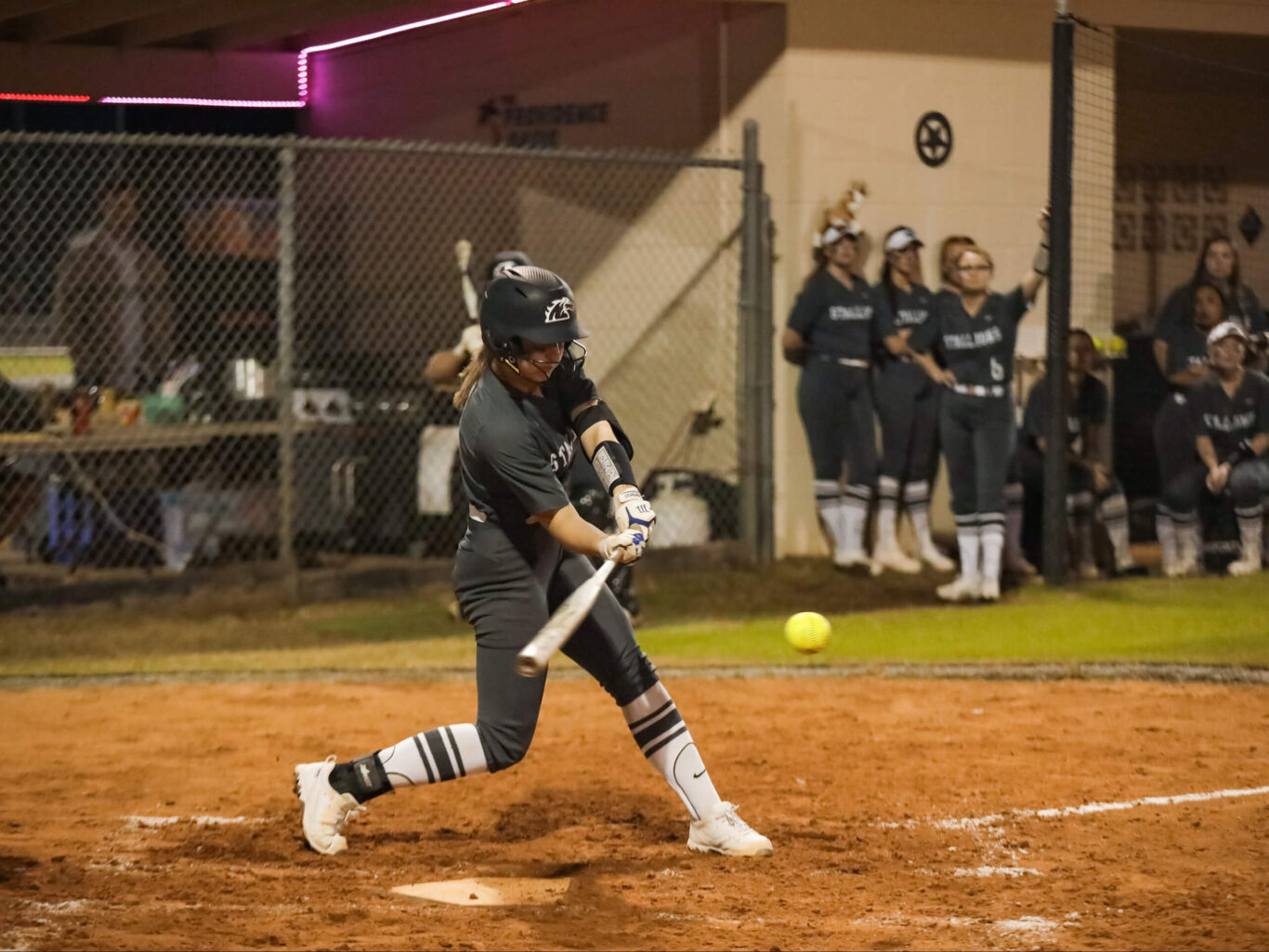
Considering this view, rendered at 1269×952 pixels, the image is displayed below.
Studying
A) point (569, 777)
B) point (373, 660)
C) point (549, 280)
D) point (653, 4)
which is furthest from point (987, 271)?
point (549, 280)

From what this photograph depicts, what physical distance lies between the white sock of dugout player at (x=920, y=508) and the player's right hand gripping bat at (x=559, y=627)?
727cm

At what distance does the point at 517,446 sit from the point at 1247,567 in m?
8.00

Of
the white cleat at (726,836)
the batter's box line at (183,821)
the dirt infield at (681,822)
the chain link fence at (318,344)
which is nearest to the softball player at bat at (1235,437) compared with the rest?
the chain link fence at (318,344)

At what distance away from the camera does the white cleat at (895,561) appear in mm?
11633

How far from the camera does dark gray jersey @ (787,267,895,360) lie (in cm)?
1170

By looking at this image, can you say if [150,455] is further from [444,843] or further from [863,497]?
[444,843]

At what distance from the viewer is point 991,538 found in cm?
1052

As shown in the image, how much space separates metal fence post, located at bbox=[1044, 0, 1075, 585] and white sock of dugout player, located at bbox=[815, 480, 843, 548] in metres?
1.61

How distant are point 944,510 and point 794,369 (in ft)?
5.67

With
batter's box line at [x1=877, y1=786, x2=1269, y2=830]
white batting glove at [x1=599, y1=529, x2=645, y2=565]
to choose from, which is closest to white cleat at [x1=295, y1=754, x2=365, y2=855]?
white batting glove at [x1=599, y1=529, x2=645, y2=565]

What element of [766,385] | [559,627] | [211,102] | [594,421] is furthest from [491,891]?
[211,102]

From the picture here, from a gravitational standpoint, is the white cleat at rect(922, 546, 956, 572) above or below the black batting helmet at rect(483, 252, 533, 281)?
below

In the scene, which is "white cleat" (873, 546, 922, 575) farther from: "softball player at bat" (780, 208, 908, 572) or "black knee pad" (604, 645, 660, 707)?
"black knee pad" (604, 645, 660, 707)

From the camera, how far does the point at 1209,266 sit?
37.4ft
